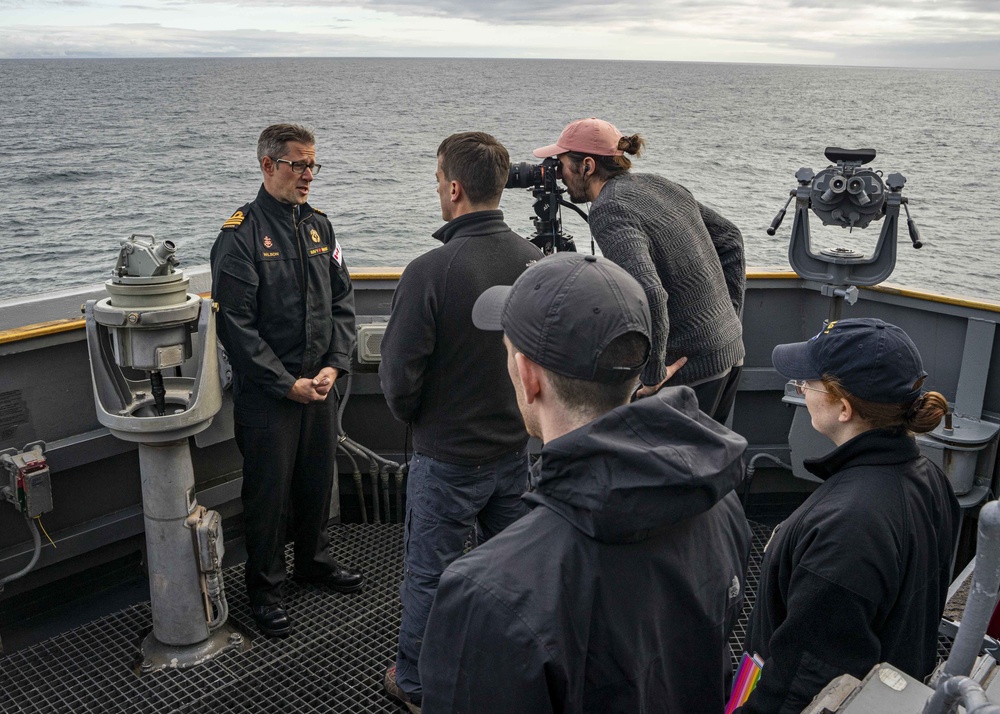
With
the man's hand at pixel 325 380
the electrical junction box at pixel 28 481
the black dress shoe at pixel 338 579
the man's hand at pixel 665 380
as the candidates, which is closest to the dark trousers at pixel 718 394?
the man's hand at pixel 665 380

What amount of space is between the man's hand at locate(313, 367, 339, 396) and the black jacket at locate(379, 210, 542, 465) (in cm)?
66

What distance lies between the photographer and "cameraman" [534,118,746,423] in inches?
107

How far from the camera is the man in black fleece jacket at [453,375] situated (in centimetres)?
235

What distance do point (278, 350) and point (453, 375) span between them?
886 mm

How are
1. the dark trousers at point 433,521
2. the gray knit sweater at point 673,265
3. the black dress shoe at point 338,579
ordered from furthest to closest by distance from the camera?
the black dress shoe at point 338,579
the gray knit sweater at point 673,265
the dark trousers at point 433,521

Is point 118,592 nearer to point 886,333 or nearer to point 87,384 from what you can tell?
point 87,384

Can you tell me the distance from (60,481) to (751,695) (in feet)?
8.25

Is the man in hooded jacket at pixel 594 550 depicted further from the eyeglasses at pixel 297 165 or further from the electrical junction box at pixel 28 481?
the electrical junction box at pixel 28 481

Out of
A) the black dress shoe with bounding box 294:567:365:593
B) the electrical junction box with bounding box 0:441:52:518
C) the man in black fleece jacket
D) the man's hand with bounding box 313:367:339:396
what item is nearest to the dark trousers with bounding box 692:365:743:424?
the man in black fleece jacket

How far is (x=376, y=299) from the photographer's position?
150 inches

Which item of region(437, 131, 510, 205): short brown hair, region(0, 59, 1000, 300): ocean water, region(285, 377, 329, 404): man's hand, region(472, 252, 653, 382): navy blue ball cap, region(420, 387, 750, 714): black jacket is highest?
region(437, 131, 510, 205): short brown hair

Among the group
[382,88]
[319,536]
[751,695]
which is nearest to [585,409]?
[751,695]

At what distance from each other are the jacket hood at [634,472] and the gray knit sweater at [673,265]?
148 centimetres

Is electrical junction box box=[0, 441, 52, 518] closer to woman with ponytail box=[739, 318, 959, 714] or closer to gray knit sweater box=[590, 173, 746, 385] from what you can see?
gray knit sweater box=[590, 173, 746, 385]
